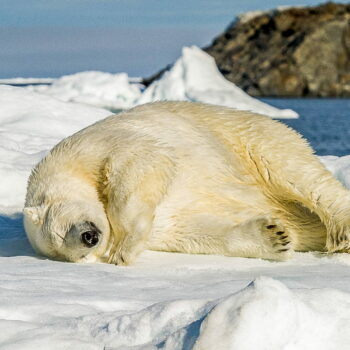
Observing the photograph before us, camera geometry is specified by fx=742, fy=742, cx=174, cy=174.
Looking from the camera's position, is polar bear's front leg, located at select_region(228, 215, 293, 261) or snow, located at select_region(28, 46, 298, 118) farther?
snow, located at select_region(28, 46, 298, 118)

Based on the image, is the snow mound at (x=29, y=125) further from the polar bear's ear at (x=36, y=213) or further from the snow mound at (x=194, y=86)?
the snow mound at (x=194, y=86)

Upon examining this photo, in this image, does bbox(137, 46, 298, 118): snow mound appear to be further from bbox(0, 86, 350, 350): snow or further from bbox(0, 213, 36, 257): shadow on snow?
bbox(0, 86, 350, 350): snow

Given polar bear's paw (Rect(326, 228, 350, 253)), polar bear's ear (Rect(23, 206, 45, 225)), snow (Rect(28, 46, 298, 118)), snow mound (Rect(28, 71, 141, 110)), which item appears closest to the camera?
polar bear's ear (Rect(23, 206, 45, 225))

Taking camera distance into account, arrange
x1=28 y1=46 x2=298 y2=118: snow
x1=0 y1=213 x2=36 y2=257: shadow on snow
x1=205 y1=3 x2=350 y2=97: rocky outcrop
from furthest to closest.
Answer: x1=205 y1=3 x2=350 y2=97: rocky outcrop → x1=28 y1=46 x2=298 y2=118: snow → x1=0 y1=213 x2=36 y2=257: shadow on snow

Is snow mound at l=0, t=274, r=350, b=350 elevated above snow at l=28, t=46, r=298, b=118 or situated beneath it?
elevated above

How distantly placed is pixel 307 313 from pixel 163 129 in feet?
7.23

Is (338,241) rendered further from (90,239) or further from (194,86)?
(194,86)

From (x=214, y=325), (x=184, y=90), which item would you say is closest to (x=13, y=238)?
(x=214, y=325)

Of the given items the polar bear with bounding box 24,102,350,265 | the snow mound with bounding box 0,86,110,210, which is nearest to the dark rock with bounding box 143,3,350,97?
the snow mound with bounding box 0,86,110,210

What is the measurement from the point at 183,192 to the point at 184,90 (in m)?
22.6

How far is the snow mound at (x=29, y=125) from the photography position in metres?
6.29

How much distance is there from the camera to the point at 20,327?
8.08 feet

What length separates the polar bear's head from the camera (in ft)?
12.4

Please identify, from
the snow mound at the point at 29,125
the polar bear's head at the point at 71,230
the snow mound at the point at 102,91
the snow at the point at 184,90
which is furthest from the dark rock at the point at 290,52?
the polar bear's head at the point at 71,230
